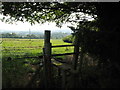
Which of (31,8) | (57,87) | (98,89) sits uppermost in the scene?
(31,8)

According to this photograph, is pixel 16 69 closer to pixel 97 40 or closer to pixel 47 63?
pixel 47 63

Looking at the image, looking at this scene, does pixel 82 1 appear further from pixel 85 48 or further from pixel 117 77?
pixel 117 77

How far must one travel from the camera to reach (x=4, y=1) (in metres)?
6.86

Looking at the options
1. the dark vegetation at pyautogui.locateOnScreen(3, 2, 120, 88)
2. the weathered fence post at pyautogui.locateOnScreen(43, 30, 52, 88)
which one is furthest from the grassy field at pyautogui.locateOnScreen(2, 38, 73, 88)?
the dark vegetation at pyautogui.locateOnScreen(3, 2, 120, 88)

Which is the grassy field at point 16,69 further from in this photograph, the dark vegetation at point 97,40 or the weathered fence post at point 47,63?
the dark vegetation at point 97,40

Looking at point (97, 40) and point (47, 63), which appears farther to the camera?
point (47, 63)

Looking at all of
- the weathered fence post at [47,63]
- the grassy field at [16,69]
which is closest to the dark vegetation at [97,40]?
the weathered fence post at [47,63]

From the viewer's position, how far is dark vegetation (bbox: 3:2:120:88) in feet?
10.7

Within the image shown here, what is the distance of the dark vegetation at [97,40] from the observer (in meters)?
3.25

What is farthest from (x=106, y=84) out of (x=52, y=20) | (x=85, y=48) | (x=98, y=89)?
(x=52, y=20)

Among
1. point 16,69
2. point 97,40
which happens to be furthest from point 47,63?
point 16,69

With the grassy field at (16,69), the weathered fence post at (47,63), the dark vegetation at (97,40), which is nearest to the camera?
the dark vegetation at (97,40)

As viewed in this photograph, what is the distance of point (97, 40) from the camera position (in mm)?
3844

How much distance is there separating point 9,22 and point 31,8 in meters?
2.36
